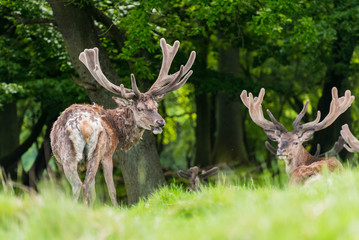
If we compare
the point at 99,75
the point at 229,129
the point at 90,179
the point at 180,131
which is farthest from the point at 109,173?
the point at 180,131

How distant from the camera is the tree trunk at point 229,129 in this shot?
2141 cm

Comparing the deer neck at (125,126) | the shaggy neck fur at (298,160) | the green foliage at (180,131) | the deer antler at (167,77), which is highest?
the deer antler at (167,77)

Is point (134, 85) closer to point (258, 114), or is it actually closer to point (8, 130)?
point (258, 114)

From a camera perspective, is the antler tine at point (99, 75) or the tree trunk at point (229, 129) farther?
the tree trunk at point (229, 129)

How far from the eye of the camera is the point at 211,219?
14.6 feet

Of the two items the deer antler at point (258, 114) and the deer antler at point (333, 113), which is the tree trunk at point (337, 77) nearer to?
the deer antler at point (333, 113)

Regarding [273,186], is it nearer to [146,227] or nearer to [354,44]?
[146,227]

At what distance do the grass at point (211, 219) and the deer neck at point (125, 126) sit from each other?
121 inches

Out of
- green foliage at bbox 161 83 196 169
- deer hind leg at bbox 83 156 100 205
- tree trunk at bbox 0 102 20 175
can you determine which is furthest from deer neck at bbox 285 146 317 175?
tree trunk at bbox 0 102 20 175

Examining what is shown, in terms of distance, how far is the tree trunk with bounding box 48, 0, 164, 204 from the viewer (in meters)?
13.5

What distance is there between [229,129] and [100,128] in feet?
46.5

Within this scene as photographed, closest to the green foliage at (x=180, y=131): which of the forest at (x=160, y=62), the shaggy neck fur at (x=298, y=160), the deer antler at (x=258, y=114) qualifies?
Answer: the forest at (x=160, y=62)

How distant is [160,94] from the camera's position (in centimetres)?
905

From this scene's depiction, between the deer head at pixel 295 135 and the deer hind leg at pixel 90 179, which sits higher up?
the deer hind leg at pixel 90 179
